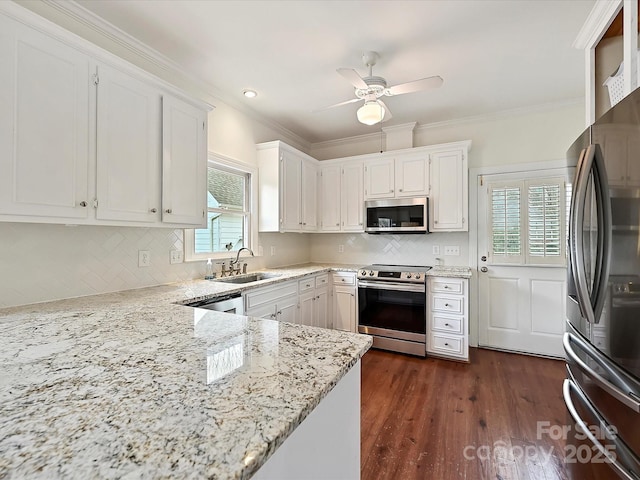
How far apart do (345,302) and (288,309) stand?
0.90 metres

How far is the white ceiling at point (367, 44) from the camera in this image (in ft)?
6.30

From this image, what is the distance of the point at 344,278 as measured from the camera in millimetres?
3676

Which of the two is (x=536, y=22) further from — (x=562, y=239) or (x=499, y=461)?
(x=499, y=461)

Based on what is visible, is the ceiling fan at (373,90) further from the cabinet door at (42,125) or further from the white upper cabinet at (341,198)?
the cabinet door at (42,125)

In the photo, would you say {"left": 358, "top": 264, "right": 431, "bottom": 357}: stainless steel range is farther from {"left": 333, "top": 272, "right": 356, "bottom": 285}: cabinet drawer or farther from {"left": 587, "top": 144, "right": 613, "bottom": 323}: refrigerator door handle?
{"left": 587, "top": 144, "right": 613, "bottom": 323}: refrigerator door handle

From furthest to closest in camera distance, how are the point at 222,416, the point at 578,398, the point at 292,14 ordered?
the point at 292,14 < the point at 578,398 < the point at 222,416

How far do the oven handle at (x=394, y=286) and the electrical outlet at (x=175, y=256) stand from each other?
1.95 meters

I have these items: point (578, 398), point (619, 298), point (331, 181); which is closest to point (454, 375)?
point (578, 398)

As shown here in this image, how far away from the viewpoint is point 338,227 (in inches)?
161

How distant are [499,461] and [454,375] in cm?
110

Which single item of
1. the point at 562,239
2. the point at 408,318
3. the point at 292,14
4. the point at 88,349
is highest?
A: the point at 292,14

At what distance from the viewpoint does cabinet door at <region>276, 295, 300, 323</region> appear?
2858mm

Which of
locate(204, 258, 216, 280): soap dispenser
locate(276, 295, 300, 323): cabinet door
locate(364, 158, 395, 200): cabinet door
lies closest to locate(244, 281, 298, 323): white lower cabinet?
locate(276, 295, 300, 323): cabinet door

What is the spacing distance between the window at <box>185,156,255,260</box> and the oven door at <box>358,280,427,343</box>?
152cm
